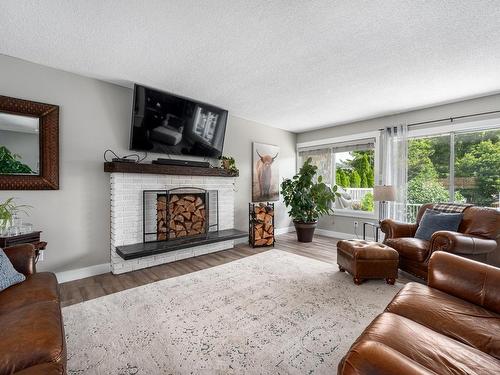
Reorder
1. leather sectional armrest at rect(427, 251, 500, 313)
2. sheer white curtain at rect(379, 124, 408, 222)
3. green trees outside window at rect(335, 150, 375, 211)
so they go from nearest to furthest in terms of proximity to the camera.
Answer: leather sectional armrest at rect(427, 251, 500, 313) → sheer white curtain at rect(379, 124, 408, 222) → green trees outside window at rect(335, 150, 375, 211)

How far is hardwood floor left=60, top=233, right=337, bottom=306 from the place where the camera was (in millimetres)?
2518

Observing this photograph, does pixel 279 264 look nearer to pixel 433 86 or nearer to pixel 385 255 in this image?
pixel 385 255

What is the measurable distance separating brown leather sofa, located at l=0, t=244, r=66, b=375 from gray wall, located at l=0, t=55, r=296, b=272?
1.24 m

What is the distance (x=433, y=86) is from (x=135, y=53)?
3.57 meters

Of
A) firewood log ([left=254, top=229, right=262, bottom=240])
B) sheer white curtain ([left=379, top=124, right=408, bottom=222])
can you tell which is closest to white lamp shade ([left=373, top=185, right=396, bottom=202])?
sheer white curtain ([left=379, top=124, right=408, bottom=222])

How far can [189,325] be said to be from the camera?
6.22 ft

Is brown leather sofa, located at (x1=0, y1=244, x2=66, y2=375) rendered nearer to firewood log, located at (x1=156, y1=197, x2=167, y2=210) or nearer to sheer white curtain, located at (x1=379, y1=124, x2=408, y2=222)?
firewood log, located at (x1=156, y1=197, x2=167, y2=210)

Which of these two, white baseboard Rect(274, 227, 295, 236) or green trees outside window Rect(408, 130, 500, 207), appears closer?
green trees outside window Rect(408, 130, 500, 207)

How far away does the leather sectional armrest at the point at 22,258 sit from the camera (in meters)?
1.74

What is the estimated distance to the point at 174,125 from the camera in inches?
136

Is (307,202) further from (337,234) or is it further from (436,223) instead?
(436,223)

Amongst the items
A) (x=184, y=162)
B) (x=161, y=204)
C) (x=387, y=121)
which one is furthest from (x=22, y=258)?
(x=387, y=121)

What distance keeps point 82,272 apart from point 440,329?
3.42 meters

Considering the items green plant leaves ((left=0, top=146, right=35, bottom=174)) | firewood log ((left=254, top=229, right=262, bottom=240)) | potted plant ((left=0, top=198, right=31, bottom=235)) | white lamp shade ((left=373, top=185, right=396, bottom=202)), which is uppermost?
green plant leaves ((left=0, top=146, right=35, bottom=174))
